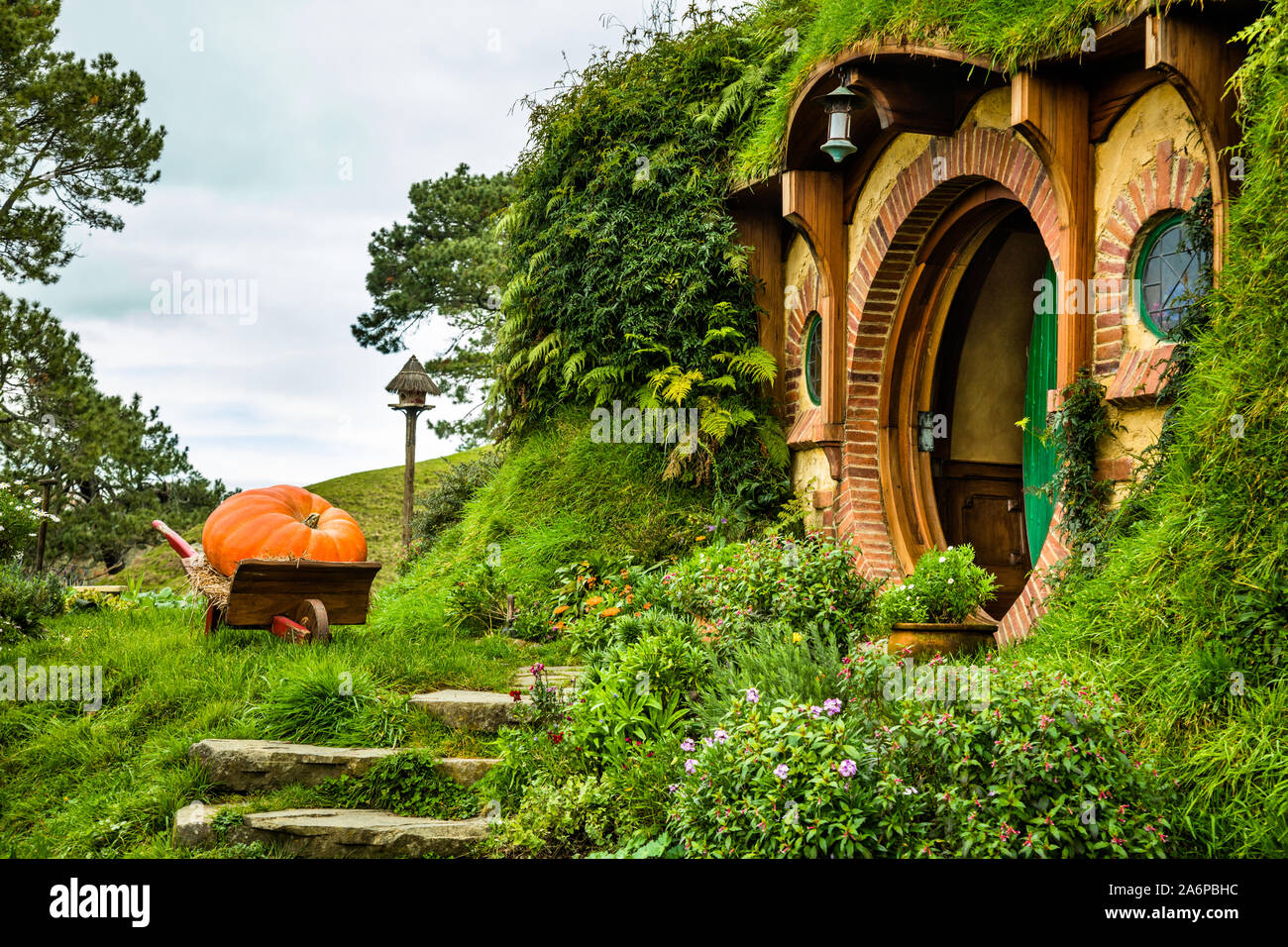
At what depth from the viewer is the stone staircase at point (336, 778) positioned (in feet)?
14.1

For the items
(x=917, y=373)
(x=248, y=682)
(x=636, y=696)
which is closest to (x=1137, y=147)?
(x=917, y=373)

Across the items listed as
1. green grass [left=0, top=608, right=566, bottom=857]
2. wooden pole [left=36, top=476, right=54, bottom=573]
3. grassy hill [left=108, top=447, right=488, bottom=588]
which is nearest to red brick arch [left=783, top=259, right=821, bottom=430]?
green grass [left=0, top=608, right=566, bottom=857]

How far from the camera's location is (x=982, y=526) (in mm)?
8055

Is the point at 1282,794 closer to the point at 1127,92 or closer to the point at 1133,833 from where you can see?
the point at 1133,833

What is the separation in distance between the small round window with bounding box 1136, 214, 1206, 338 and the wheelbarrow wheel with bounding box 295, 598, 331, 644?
5.21 m

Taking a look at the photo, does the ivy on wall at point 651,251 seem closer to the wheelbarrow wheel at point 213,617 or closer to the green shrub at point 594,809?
the wheelbarrow wheel at point 213,617

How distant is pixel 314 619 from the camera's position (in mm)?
6535

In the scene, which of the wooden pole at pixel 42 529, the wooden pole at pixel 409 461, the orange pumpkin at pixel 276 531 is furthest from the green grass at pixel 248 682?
the wooden pole at pixel 42 529

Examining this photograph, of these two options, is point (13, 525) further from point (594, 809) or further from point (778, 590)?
point (594, 809)

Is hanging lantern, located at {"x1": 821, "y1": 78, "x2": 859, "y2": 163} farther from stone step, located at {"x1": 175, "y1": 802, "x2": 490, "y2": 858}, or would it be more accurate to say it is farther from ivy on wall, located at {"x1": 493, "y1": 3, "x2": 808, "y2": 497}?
stone step, located at {"x1": 175, "y1": 802, "x2": 490, "y2": 858}

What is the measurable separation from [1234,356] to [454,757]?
13.2 feet

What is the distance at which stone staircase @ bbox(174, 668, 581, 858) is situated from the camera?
4293 mm

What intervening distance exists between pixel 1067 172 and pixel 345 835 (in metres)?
5.08
